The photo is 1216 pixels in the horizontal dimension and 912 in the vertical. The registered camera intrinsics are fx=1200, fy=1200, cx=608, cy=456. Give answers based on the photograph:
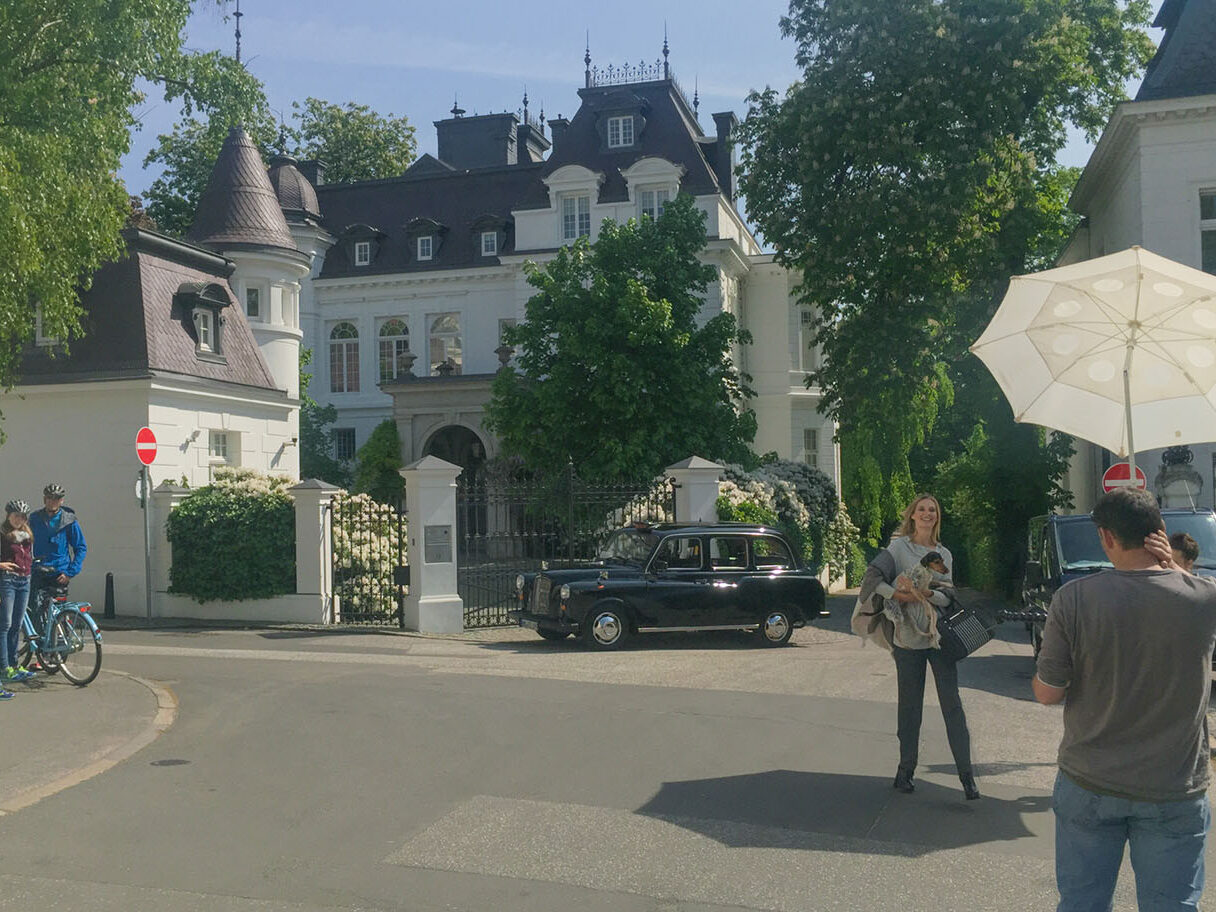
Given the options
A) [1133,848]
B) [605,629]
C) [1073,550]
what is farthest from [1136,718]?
[605,629]

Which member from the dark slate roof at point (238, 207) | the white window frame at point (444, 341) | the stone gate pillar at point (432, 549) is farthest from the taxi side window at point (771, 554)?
the white window frame at point (444, 341)

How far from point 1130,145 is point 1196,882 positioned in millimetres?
23284

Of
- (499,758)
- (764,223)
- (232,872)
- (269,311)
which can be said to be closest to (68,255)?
(499,758)

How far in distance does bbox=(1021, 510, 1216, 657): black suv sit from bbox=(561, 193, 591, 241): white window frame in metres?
28.9

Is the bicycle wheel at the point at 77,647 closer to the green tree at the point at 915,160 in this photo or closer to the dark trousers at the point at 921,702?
the dark trousers at the point at 921,702

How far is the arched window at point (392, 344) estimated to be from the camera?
46625 mm

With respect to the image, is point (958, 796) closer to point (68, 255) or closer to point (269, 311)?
point (68, 255)

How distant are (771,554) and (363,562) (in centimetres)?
680

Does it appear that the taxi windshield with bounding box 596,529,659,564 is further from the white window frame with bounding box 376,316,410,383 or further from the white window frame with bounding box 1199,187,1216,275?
the white window frame with bounding box 376,316,410,383

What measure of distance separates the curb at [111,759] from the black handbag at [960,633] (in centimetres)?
576

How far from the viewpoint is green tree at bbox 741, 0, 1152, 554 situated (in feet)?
82.0

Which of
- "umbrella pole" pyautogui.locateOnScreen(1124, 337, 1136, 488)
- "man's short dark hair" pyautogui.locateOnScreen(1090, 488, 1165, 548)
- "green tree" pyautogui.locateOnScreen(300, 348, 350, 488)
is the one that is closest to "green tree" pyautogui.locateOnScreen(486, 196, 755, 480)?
"green tree" pyautogui.locateOnScreen(300, 348, 350, 488)


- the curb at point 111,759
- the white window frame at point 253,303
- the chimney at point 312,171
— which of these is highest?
the chimney at point 312,171

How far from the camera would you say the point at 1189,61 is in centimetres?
2345
